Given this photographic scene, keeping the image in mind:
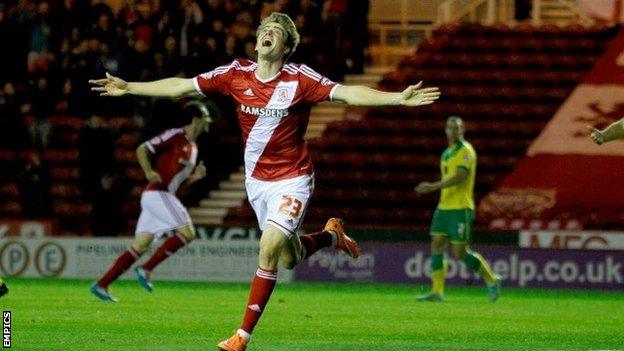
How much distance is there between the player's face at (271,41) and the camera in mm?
10156

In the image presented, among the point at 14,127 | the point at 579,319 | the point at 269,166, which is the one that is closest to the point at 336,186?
the point at 14,127

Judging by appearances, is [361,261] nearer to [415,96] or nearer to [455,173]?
[455,173]

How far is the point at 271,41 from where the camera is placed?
400 inches

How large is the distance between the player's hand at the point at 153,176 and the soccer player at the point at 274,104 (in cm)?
587

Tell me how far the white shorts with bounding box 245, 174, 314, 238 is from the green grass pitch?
0.99 m

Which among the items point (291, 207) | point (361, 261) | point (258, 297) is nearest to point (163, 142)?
point (361, 261)

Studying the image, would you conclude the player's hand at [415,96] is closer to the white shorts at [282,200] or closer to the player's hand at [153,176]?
the white shorts at [282,200]

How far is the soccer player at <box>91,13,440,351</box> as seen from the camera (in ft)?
33.3

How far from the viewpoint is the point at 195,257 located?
2142 cm

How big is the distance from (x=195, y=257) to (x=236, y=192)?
146 inches

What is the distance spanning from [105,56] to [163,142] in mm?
7812

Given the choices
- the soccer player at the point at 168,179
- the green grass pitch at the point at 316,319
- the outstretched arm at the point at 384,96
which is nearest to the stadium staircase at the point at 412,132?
the green grass pitch at the point at 316,319

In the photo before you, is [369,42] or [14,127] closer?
[14,127]

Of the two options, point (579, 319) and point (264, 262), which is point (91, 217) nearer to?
point (579, 319)
